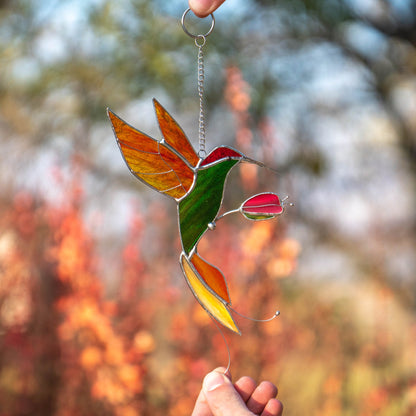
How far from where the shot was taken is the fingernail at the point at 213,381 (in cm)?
82

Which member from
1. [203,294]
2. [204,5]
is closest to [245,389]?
[203,294]

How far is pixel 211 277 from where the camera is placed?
2.83ft

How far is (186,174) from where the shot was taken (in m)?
0.86

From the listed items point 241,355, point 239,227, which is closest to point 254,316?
point 241,355

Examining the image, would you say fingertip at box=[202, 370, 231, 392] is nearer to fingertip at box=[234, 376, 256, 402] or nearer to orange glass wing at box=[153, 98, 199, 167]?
fingertip at box=[234, 376, 256, 402]

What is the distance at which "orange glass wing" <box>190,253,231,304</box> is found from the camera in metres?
0.85

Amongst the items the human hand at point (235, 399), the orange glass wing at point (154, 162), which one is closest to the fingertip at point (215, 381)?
the human hand at point (235, 399)

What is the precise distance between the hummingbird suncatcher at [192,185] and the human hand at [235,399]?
11 centimetres

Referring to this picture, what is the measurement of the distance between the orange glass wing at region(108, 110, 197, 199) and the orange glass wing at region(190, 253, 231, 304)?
0.13 metres

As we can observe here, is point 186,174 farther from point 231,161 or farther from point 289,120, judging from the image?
point 289,120

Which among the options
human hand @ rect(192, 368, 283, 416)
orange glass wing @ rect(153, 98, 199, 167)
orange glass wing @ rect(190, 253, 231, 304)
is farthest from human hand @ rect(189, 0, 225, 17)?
human hand @ rect(192, 368, 283, 416)

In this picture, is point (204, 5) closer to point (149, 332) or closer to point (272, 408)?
point (272, 408)

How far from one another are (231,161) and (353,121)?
7.73ft

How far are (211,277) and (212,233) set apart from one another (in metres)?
1.62
